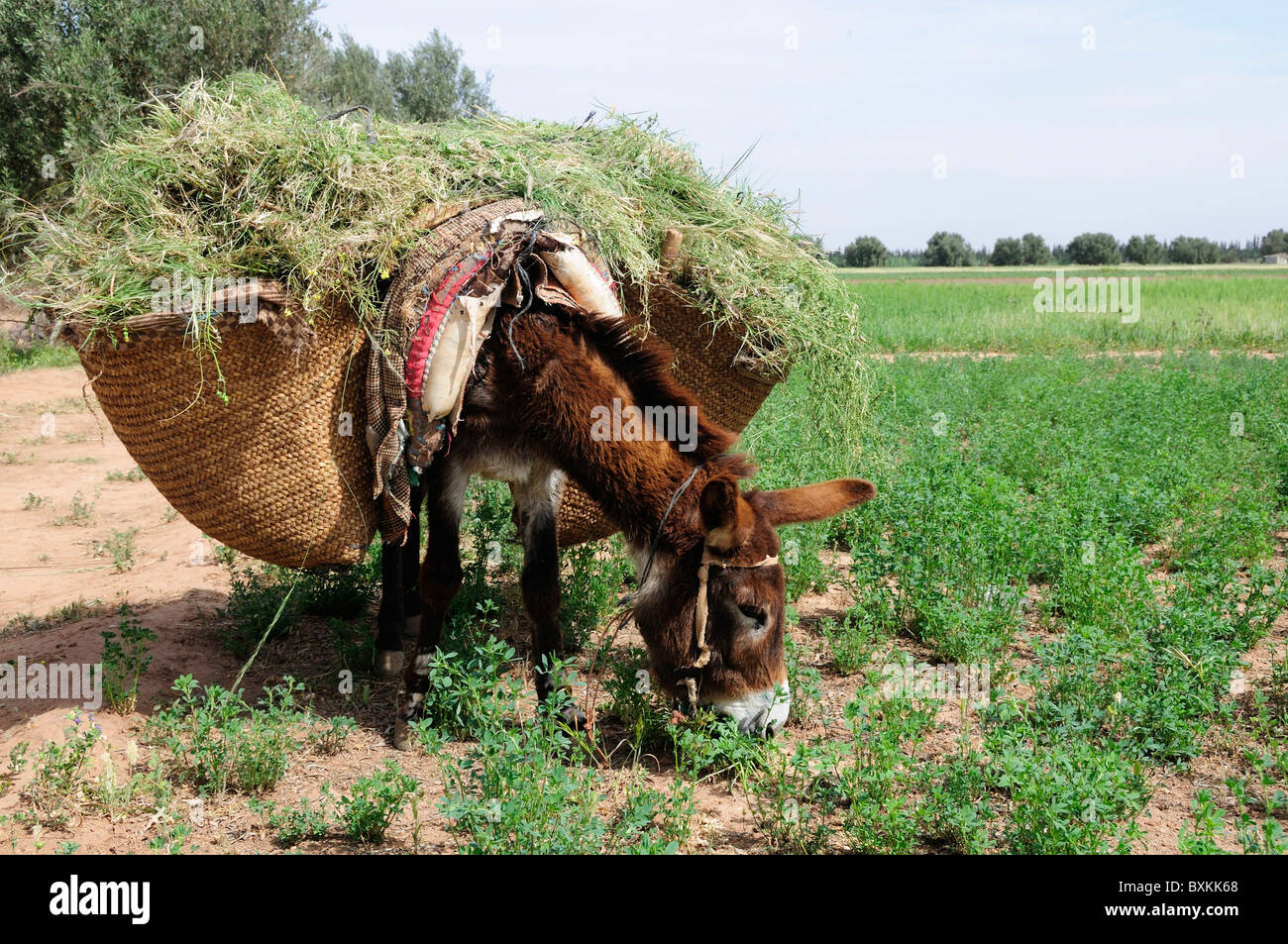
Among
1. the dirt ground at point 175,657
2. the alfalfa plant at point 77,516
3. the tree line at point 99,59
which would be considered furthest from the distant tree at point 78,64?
the alfalfa plant at point 77,516

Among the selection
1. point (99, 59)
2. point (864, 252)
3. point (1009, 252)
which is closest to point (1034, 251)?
point (1009, 252)

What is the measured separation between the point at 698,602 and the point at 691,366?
1.67 metres

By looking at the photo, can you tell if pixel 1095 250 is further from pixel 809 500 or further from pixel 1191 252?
pixel 809 500

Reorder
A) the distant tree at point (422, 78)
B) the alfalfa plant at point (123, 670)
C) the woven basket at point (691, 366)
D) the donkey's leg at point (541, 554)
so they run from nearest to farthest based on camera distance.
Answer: the donkey's leg at point (541, 554) → the alfalfa plant at point (123, 670) → the woven basket at point (691, 366) → the distant tree at point (422, 78)

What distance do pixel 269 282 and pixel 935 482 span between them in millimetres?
4186

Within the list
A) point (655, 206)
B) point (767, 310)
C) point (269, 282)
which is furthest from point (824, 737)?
point (269, 282)

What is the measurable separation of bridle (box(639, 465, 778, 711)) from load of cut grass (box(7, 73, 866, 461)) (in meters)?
1.22

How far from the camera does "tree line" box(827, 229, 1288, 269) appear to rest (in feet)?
229

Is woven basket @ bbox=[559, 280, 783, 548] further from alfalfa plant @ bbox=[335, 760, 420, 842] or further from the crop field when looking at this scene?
alfalfa plant @ bbox=[335, 760, 420, 842]

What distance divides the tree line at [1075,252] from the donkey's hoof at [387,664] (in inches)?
2726

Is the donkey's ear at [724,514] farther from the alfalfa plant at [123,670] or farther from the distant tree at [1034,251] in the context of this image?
the distant tree at [1034,251]

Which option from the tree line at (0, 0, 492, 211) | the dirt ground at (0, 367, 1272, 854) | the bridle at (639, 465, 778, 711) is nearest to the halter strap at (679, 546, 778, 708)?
the bridle at (639, 465, 778, 711)

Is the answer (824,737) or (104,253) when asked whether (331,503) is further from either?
(824,737)

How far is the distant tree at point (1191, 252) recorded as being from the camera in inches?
2938
